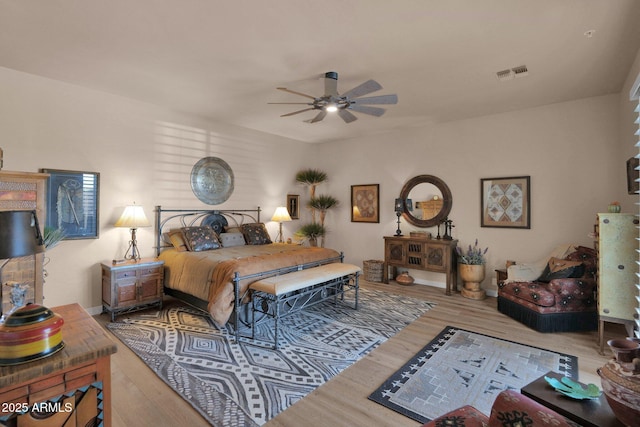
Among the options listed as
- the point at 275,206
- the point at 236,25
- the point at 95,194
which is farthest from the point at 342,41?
the point at 275,206

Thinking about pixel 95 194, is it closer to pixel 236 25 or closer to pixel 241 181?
pixel 241 181

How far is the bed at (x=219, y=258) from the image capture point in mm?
3385

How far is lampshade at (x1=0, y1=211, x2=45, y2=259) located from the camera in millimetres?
1199

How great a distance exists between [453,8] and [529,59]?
55.1 inches

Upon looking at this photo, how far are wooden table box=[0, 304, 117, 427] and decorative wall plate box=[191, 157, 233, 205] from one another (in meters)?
4.05

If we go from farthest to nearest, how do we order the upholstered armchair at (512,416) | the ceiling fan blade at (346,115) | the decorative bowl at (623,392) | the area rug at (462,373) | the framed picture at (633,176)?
the ceiling fan blade at (346,115), the framed picture at (633,176), the area rug at (462,373), the upholstered armchair at (512,416), the decorative bowl at (623,392)

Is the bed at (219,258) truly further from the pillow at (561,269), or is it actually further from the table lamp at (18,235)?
the pillow at (561,269)

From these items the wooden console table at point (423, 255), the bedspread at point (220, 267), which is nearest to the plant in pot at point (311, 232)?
the wooden console table at point (423, 255)

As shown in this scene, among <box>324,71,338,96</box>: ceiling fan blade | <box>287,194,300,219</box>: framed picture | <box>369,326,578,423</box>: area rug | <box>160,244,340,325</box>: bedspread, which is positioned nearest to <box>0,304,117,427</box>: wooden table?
<box>369,326,578,423</box>: area rug

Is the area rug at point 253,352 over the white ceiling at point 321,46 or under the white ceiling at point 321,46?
under

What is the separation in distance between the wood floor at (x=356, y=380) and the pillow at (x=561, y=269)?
0.68m

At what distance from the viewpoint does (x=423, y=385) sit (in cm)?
250

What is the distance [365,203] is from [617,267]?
4.14 metres

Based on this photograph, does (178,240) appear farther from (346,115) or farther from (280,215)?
(346,115)
